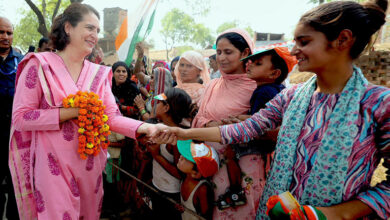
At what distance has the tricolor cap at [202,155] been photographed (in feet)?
6.09

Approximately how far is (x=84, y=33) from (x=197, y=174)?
150cm

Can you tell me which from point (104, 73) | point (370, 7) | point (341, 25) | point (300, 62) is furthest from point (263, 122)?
point (104, 73)

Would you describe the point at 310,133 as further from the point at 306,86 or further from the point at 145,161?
the point at 145,161

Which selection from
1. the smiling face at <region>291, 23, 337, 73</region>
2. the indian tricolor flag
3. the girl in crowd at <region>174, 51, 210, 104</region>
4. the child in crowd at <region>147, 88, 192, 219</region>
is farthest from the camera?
the indian tricolor flag

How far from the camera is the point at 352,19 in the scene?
3.77 feet

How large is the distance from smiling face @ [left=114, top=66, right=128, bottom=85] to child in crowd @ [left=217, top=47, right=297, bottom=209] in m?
2.80

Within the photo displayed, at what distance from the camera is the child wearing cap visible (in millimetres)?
1873

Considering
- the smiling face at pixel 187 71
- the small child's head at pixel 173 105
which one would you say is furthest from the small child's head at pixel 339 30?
the smiling face at pixel 187 71

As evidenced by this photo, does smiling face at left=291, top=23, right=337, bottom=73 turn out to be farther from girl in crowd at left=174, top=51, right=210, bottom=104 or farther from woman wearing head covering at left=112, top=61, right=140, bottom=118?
woman wearing head covering at left=112, top=61, right=140, bottom=118

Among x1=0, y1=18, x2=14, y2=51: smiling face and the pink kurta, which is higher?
x1=0, y1=18, x2=14, y2=51: smiling face

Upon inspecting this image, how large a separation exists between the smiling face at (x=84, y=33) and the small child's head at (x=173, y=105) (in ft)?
2.80

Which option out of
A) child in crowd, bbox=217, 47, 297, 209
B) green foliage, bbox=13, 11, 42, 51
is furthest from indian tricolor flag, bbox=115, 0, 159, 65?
green foliage, bbox=13, 11, 42, 51

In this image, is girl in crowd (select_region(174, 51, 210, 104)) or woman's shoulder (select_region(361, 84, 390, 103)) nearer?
woman's shoulder (select_region(361, 84, 390, 103))

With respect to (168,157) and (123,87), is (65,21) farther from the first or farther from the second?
(123,87)
